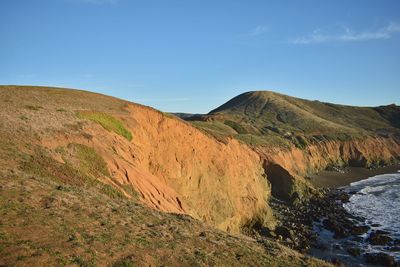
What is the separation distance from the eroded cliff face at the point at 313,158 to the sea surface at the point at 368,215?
23.5ft

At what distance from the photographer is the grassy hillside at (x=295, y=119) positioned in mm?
73750

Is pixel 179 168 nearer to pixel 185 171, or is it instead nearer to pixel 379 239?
pixel 185 171

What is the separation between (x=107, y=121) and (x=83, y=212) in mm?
13001

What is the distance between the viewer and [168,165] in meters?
28.4

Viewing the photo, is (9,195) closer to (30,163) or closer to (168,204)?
(30,163)

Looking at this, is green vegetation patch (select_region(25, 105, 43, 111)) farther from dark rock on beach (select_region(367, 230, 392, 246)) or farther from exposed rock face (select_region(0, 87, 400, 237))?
dark rock on beach (select_region(367, 230, 392, 246))

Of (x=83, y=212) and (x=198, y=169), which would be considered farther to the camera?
(x=198, y=169)

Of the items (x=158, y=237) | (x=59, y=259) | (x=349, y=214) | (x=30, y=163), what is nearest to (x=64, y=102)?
(x=30, y=163)

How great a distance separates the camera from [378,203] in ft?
140

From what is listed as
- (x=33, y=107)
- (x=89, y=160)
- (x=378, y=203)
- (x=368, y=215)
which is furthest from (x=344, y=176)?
(x=33, y=107)

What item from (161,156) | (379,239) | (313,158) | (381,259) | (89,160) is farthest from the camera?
(313,158)

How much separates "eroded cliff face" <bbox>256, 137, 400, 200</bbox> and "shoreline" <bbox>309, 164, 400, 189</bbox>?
2.24m

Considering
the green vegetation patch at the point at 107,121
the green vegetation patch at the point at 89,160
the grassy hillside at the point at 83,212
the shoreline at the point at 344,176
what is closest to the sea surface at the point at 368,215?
the shoreline at the point at 344,176

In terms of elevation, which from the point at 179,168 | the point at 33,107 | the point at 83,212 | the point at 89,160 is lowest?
the point at 83,212
